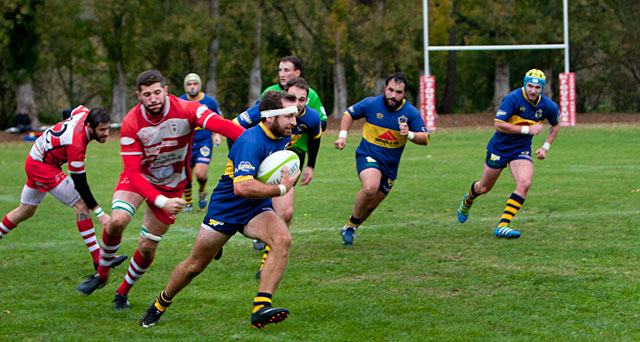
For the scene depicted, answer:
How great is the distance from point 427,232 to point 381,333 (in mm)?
4411

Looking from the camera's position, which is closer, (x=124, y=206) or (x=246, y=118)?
(x=124, y=206)

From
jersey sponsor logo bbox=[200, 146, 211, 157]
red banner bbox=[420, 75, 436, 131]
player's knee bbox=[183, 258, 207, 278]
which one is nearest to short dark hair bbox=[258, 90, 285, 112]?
player's knee bbox=[183, 258, 207, 278]

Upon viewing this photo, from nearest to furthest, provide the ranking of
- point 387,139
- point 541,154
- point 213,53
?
point 387,139 → point 541,154 → point 213,53

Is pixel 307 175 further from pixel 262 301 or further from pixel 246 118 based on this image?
pixel 262 301

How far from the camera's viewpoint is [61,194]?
812 centimetres

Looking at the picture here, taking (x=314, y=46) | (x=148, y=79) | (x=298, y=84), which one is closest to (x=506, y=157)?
(x=298, y=84)

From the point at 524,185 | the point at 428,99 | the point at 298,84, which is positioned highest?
the point at 298,84

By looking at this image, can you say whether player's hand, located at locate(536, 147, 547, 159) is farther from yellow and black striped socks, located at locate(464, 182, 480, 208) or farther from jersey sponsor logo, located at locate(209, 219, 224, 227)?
jersey sponsor logo, located at locate(209, 219, 224, 227)

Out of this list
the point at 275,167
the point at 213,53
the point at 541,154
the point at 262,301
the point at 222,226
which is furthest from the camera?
the point at 213,53

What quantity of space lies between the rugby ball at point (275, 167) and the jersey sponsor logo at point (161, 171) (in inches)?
54.8

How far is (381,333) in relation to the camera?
571 centimetres

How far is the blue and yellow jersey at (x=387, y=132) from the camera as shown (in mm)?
9562

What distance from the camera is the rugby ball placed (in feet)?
19.0

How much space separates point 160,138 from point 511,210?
4926mm
